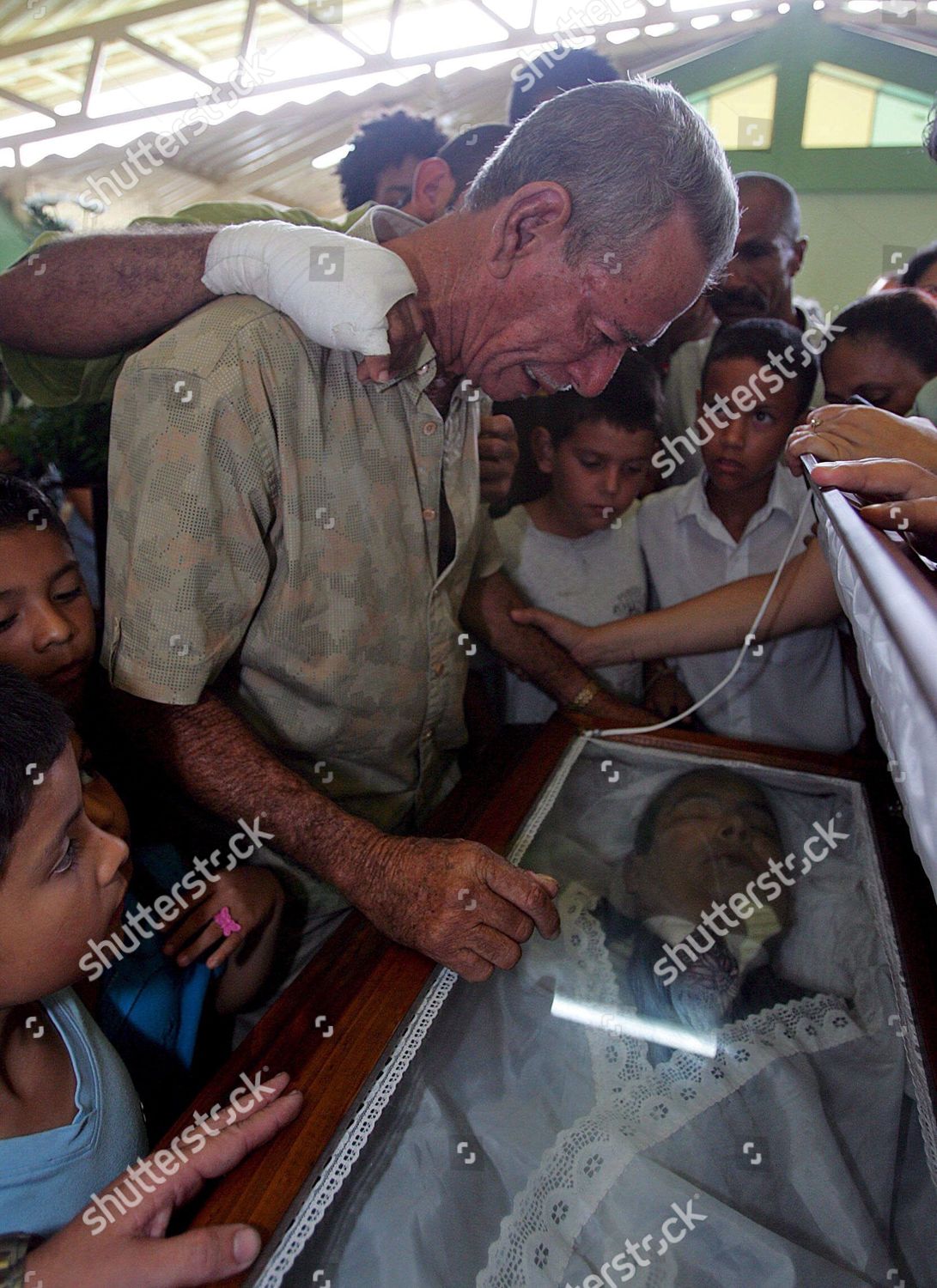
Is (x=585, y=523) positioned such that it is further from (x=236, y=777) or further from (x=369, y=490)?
(x=236, y=777)

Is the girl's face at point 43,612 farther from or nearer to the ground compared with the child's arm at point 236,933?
farther from the ground

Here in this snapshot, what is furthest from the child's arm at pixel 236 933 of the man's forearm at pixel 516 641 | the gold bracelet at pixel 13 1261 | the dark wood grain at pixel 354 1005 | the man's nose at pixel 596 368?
the man's nose at pixel 596 368

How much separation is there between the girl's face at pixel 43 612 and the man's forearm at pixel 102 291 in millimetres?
311

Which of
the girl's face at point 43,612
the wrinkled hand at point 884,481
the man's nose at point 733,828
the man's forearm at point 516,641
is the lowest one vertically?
the man's forearm at point 516,641

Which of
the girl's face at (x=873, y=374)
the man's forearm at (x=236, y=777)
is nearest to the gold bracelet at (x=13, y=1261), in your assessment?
the man's forearm at (x=236, y=777)

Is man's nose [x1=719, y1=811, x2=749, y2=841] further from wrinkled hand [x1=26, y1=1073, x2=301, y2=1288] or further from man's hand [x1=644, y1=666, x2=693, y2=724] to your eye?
wrinkled hand [x1=26, y1=1073, x2=301, y2=1288]

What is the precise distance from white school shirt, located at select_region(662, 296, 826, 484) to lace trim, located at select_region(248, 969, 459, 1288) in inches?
54.8

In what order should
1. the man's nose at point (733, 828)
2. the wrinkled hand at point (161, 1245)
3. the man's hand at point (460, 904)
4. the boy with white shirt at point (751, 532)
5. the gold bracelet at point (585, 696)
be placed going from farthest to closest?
1. the boy with white shirt at point (751, 532)
2. the gold bracelet at point (585, 696)
3. the man's nose at point (733, 828)
4. the man's hand at point (460, 904)
5. the wrinkled hand at point (161, 1245)

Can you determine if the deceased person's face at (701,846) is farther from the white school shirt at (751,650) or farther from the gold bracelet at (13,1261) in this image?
the gold bracelet at (13,1261)

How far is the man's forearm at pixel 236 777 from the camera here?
38.6 inches

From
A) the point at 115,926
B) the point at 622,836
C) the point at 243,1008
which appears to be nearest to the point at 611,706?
the point at 622,836

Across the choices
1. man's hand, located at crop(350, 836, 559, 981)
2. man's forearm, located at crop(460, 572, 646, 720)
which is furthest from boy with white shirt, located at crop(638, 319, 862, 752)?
man's hand, located at crop(350, 836, 559, 981)

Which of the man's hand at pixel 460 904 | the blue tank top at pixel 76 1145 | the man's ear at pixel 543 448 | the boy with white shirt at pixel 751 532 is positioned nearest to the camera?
the blue tank top at pixel 76 1145

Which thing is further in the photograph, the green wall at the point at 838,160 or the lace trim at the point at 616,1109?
the green wall at the point at 838,160
